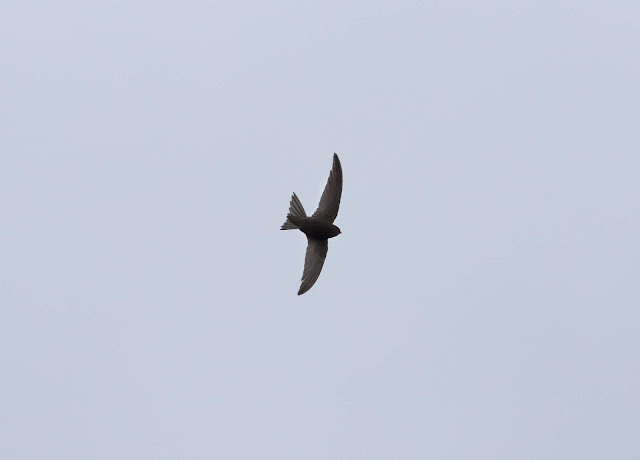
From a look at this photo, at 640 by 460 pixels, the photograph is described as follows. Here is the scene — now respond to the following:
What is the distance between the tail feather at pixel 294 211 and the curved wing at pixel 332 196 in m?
0.44

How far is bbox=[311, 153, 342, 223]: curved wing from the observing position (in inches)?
740

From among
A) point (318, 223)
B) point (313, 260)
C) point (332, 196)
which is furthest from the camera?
point (332, 196)

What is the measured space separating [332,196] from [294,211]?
1.25m

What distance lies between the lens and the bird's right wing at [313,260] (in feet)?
60.6

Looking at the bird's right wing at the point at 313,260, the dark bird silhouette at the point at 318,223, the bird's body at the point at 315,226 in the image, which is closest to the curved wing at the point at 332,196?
the dark bird silhouette at the point at 318,223

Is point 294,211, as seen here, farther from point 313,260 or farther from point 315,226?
point 313,260

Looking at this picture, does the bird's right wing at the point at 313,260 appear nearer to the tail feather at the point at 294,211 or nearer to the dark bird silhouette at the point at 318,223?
the dark bird silhouette at the point at 318,223

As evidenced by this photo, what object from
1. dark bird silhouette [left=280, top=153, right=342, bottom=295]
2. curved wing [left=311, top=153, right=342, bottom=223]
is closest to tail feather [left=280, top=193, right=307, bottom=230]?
dark bird silhouette [left=280, top=153, right=342, bottom=295]

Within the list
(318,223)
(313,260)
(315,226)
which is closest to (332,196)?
(318,223)

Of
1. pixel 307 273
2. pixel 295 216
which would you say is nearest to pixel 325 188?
pixel 295 216

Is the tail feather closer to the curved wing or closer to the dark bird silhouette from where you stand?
the dark bird silhouette

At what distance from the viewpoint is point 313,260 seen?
1895 centimetres

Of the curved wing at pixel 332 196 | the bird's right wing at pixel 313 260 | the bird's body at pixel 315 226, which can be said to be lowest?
the bird's right wing at pixel 313 260

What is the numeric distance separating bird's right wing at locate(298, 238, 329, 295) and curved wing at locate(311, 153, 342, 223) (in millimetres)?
799
